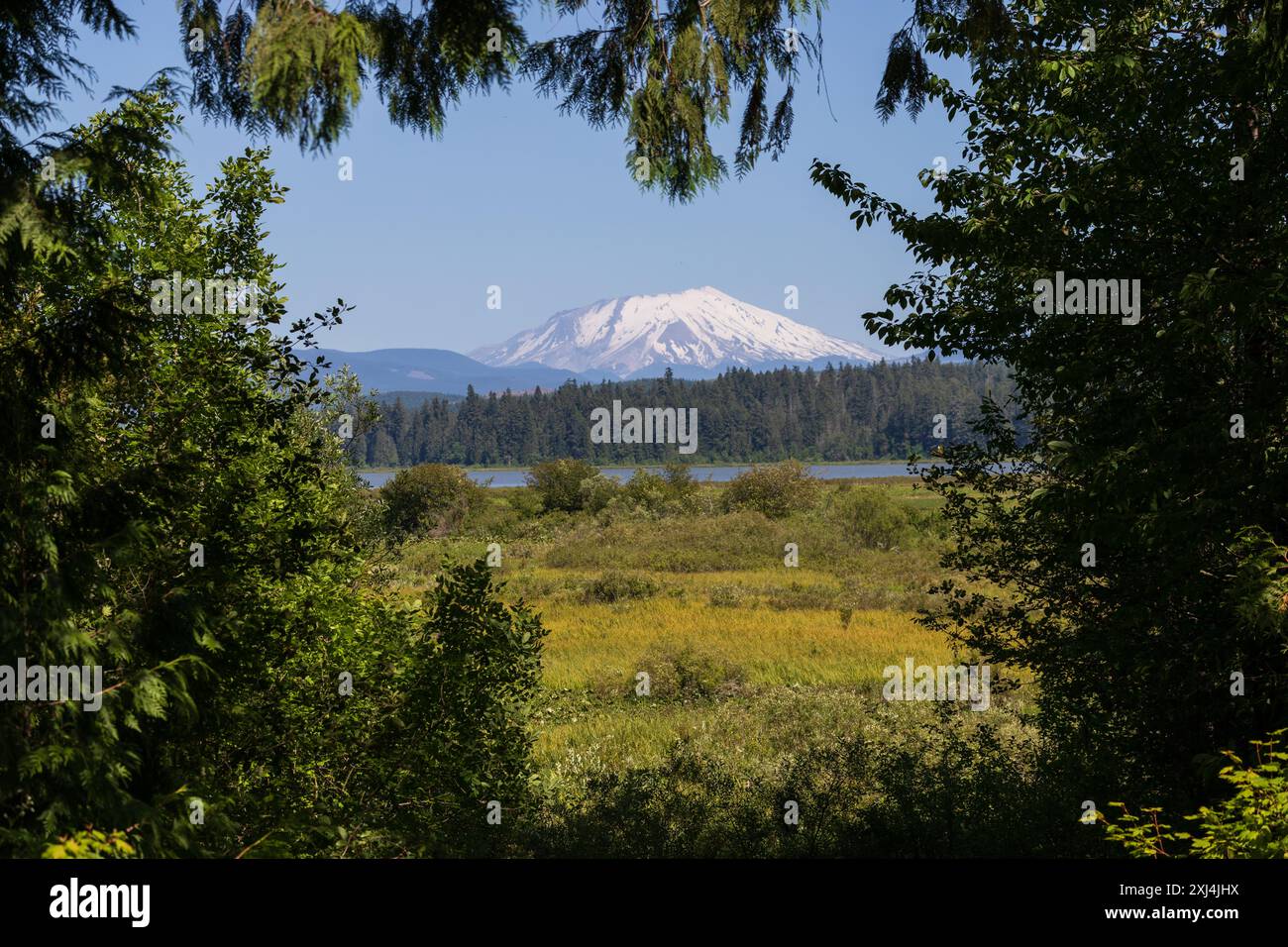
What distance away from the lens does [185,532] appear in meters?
7.40

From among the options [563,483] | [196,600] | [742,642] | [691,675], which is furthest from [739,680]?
[563,483]

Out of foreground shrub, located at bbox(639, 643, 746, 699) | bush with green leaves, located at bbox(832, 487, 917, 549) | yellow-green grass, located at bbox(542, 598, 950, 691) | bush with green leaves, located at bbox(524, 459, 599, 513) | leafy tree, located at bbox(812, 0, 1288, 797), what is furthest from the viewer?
bush with green leaves, located at bbox(524, 459, 599, 513)

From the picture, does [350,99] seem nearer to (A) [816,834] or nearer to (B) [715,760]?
(A) [816,834]

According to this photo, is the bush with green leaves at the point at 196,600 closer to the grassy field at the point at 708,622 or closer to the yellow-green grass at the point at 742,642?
the grassy field at the point at 708,622

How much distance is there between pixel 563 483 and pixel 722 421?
317 ft

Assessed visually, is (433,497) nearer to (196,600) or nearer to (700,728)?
(700,728)

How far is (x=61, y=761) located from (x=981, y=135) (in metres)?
9.08

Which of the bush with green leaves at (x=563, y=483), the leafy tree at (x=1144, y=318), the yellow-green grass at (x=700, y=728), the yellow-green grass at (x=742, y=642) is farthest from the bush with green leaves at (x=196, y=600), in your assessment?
the bush with green leaves at (x=563, y=483)

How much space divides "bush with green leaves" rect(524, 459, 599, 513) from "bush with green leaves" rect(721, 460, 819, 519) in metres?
10.3

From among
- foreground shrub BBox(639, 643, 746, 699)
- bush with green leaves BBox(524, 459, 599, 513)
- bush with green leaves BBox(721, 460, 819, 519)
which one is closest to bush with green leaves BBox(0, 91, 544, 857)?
foreground shrub BBox(639, 643, 746, 699)

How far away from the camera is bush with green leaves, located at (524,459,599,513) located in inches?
2655

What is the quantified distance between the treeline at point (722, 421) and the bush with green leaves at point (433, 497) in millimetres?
88593

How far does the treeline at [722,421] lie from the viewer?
158875 millimetres

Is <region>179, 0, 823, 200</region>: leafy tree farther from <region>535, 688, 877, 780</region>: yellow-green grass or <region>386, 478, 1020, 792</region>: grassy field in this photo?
<region>535, 688, 877, 780</region>: yellow-green grass
